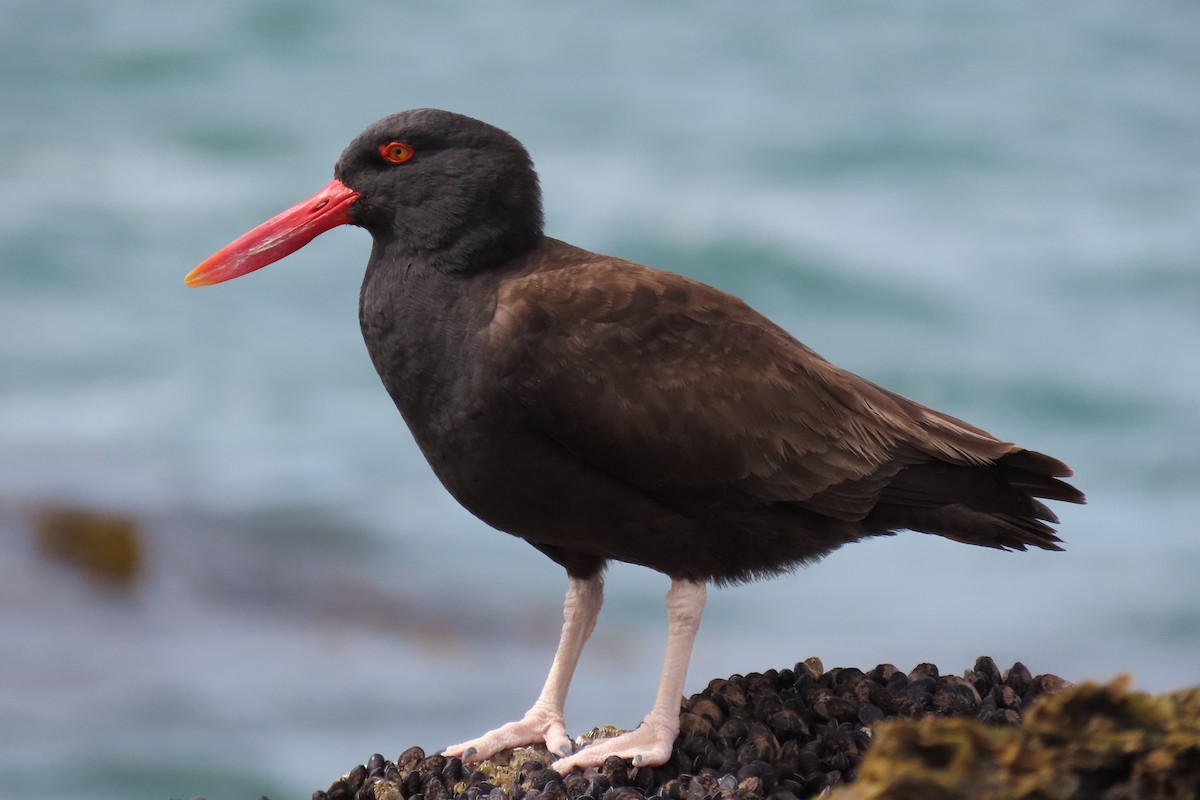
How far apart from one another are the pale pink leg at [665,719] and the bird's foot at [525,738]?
0.16 m

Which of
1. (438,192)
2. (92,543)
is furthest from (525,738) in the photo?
(92,543)

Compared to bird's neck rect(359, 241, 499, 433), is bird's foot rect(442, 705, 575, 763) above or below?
below

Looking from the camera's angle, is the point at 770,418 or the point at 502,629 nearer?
the point at 770,418

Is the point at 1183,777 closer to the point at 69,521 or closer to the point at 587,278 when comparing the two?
the point at 587,278

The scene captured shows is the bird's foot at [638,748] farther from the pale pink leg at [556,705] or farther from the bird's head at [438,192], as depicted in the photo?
the bird's head at [438,192]

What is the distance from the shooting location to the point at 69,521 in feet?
33.3

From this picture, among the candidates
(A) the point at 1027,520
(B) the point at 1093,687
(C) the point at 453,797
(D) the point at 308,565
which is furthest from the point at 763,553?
(D) the point at 308,565

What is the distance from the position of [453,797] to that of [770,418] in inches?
54.6

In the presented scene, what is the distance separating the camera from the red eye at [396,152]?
13.9ft

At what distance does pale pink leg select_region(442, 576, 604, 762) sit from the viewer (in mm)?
4254

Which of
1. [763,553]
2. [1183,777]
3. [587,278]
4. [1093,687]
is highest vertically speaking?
[587,278]

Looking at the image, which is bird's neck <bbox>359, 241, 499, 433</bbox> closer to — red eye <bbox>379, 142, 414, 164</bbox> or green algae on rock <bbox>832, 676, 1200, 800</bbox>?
red eye <bbox>379, 142, 414, 164</bbox>

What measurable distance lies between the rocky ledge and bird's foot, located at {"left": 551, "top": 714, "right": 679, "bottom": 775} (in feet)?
0.11

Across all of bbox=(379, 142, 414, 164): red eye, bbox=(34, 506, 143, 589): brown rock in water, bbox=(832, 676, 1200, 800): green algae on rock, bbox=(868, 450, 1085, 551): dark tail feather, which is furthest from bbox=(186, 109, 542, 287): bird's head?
bbox=(34, 506, 143, 589): brown rock in water
